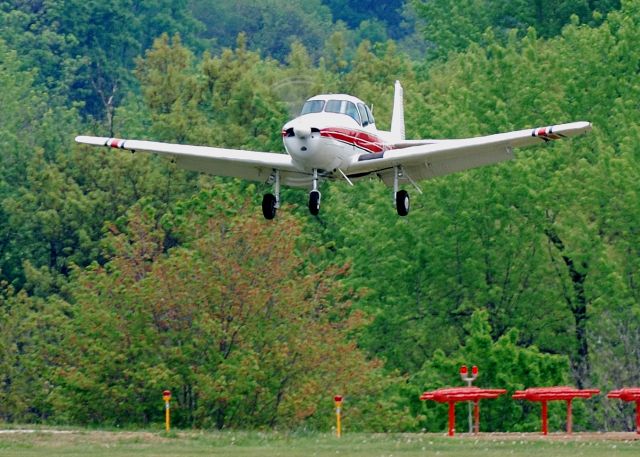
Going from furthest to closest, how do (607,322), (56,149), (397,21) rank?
(397,21), (56,149), (607,322)

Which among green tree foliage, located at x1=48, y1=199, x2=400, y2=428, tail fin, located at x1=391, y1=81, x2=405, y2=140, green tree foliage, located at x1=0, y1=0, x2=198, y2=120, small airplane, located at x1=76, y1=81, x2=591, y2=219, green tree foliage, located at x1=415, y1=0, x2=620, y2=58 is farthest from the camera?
green tree foliage, located at x1=0, y1=0, x2=198, y2=120

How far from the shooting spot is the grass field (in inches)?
1473

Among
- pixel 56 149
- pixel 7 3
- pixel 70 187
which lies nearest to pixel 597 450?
pixel 70 187

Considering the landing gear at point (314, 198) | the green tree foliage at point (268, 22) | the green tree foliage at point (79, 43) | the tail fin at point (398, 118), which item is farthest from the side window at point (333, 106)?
the green tree foliage at point (268, 22)

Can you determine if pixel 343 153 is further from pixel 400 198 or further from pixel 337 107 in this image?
pixel 400 198

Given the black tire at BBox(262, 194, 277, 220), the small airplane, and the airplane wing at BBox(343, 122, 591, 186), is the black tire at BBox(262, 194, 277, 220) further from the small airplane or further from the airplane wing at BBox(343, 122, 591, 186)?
the airplane wing at BBox(343, 122, 591, 186)

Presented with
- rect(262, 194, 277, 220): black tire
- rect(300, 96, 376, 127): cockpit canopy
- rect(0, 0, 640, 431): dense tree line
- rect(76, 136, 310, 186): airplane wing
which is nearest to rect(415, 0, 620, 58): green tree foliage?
rect(0, 0, 640, 431): dense tree line

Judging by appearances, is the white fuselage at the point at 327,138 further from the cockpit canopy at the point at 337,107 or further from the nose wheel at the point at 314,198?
the nose wheel at the point at 314,198

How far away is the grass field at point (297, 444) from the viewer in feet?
123

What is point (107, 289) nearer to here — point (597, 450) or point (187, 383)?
point (187, 383)

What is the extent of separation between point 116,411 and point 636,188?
19.7 meters

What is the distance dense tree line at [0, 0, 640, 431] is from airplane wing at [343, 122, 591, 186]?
2715 millimetres

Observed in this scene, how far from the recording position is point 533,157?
6781 cm

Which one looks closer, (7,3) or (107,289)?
(107,289)
